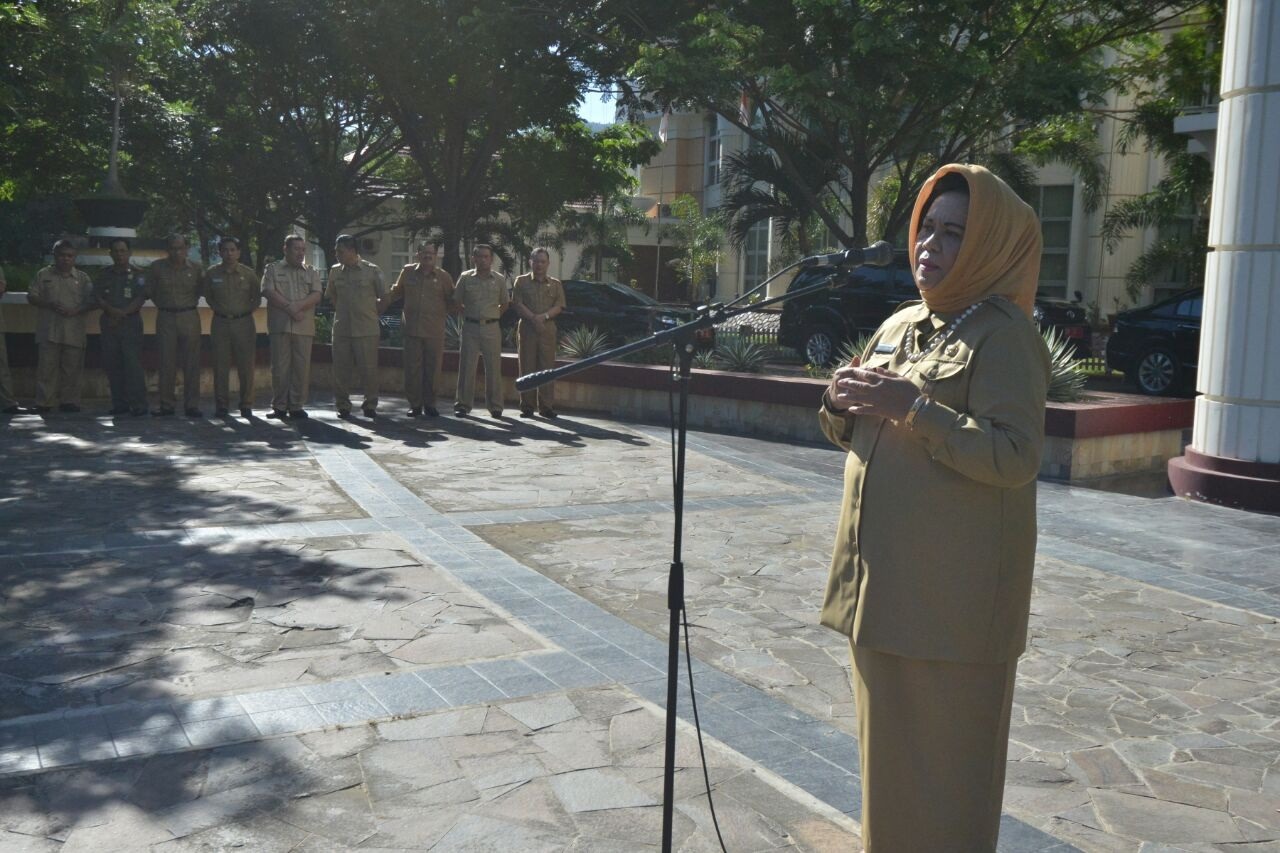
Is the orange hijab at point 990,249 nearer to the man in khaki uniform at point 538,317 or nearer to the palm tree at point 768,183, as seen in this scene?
the man in khaki uniform at point 538,317

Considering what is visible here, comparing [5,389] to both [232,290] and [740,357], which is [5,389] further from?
[740,357]

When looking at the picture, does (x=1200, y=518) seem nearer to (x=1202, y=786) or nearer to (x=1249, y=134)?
(x=1249, y=134)

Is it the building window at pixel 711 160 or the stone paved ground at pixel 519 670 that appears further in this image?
the building window at pixel 711 160

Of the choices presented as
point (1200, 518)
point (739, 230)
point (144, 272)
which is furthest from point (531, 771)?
point (739, 230)

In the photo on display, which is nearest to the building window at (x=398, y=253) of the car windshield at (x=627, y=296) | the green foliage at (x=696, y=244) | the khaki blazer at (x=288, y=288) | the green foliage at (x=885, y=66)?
the green foliage at (x=696, y=244)

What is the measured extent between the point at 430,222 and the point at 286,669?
90.4ft

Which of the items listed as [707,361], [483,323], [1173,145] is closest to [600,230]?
[1173,145]

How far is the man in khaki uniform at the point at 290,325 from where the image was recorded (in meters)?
13.6

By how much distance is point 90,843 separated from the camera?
12.1ft

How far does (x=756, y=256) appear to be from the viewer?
44625mm

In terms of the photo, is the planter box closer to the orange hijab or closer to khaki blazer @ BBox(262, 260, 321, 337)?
khaki blazer @ BBox(262, 260, 321, 337)

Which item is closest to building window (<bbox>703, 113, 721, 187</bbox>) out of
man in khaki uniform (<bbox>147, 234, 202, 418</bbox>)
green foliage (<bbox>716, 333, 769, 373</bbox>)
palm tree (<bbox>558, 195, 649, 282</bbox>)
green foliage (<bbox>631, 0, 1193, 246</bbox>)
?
palm tree (<bbox>558, 195, 649, 282</bbox>)

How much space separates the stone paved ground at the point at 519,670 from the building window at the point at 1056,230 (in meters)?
22.8

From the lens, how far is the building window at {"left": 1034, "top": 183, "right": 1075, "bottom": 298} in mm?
31359
